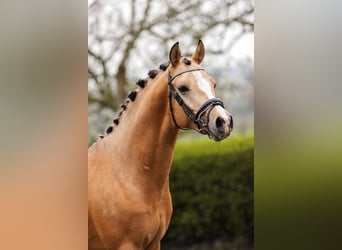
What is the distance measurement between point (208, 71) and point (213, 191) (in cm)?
83

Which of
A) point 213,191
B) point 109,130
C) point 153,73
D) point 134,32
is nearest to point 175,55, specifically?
point 153,73

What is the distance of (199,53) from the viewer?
3379mm

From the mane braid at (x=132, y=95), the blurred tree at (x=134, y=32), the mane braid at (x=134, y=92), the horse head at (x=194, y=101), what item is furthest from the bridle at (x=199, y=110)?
the blurred tree at (x=134, y=32)

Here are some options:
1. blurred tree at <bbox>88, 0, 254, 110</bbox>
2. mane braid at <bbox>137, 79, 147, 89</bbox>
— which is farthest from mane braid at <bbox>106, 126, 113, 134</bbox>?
mane braid at <bbox>137, 79, 147, 89</bbox>

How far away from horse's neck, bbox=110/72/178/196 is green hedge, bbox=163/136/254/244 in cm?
23

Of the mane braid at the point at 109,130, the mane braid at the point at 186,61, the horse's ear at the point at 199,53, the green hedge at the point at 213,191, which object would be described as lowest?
the green hedge at the point at 213,191

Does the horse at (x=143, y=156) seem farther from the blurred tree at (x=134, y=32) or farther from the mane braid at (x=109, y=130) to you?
the blurred tree at (x=134, y=32)

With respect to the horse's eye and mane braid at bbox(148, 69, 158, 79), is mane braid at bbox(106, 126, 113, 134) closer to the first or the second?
mane braid at bbox(148, 69, 158, 79)

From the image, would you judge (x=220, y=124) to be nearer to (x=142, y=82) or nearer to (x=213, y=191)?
(x=142, y=82)

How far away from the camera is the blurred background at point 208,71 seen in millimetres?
3434

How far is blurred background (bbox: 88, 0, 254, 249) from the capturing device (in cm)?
343
